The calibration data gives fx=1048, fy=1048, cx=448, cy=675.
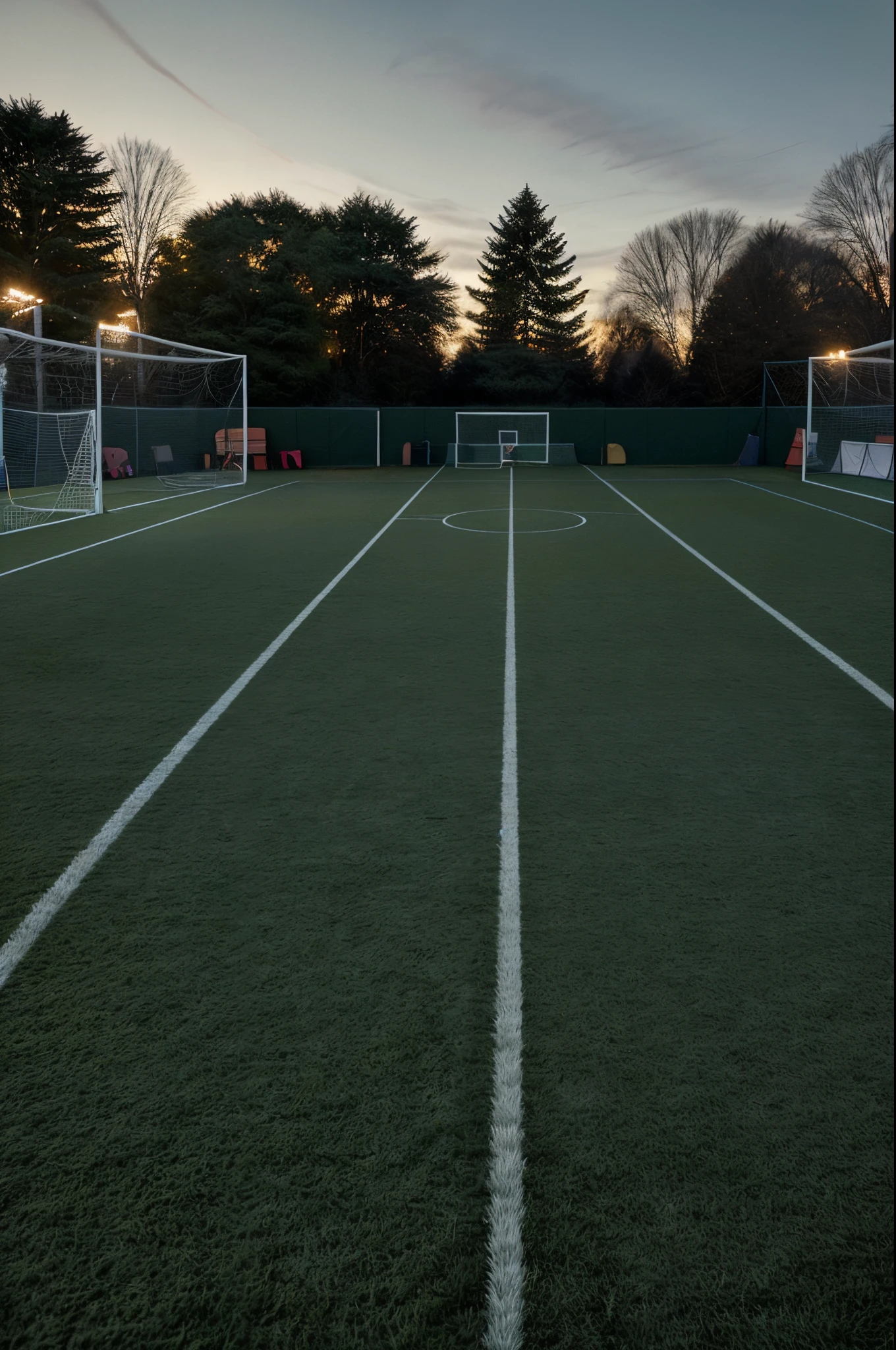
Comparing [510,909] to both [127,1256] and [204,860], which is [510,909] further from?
[127,1256]

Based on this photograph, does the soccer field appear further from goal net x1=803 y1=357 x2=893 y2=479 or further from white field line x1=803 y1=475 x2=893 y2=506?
goal net x1=803 y1=357 x2=893 y2=479

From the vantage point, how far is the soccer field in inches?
92.3

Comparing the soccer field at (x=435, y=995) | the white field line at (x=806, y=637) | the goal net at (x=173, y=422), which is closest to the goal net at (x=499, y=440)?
the goal net at (x=173, y=422)

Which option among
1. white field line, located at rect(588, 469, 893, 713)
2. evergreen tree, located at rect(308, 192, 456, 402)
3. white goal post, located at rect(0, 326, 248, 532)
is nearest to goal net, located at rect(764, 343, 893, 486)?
white field line, located at rect(588, 469, 893, 713)

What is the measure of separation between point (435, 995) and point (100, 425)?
18.0 m

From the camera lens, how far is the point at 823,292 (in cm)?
4819

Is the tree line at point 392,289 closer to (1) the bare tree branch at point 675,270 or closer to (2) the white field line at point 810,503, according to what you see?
(1) the bare tree branch at point 675,270

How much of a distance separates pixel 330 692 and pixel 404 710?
2.30ft

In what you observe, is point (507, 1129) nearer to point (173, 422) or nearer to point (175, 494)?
point (175, 494)

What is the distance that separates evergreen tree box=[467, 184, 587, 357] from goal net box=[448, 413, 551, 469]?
18.0 metres

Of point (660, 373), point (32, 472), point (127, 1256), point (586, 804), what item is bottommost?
point (127, 1256)

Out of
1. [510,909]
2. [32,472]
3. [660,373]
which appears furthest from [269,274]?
[510,909]

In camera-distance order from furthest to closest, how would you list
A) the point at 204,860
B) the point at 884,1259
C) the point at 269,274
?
1. the point at 269,274
2. the point at 204,860
3. the point at 884,1259

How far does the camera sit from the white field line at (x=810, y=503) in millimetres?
17869
